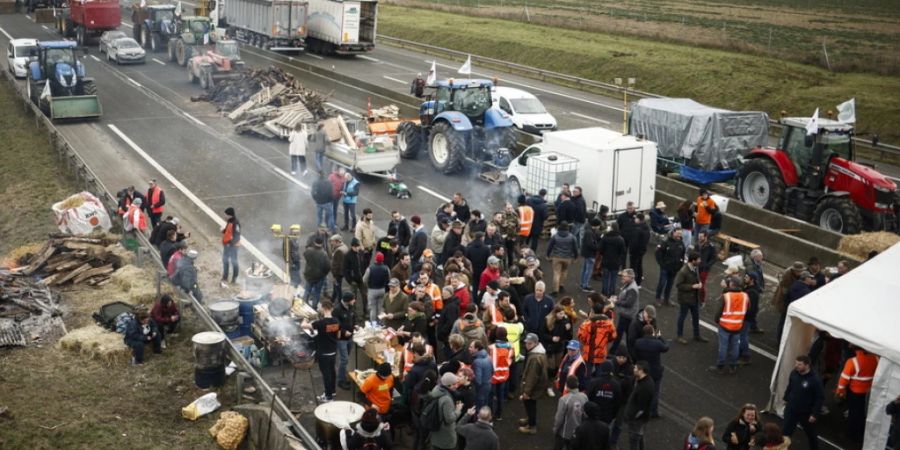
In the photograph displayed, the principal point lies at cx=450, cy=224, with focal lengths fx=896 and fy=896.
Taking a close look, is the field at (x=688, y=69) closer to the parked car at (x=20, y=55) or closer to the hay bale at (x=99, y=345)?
the parked car at (x=20, y=55)

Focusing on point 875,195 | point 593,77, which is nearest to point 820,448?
point 875,195

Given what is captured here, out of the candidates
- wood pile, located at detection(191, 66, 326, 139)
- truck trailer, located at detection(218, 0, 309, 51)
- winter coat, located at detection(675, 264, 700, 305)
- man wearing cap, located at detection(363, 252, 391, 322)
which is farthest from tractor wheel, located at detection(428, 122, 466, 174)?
truck trailer, located at detection(218, 0, 309, 51)

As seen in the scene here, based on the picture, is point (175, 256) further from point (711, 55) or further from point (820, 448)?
point (711, 55)

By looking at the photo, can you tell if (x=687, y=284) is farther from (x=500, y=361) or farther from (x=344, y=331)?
(x=344, y=331)

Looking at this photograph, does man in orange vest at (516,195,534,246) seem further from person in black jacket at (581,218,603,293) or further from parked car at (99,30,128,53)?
parked car at (99,30,128,53)

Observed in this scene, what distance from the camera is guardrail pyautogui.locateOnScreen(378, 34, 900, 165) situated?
30.9 metres

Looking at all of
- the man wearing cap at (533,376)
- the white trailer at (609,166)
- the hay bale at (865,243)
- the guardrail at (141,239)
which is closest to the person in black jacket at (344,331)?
the guardrail at (141,239)

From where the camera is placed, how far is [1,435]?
1203cm

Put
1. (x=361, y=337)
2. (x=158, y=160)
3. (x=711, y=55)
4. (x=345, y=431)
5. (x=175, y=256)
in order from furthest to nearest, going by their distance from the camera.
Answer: (x=711, y=55) → (x=158, y=160) → (x=175, y=256) → (x=361, y=337) → (x=345, y=431)

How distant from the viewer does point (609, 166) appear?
20.6 m

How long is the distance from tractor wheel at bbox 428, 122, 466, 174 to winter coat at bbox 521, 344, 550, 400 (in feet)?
44.0

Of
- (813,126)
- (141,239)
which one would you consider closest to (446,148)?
(141,239)

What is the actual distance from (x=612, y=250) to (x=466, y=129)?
9.20 m

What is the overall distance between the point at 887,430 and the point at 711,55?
A: 38203 mm
